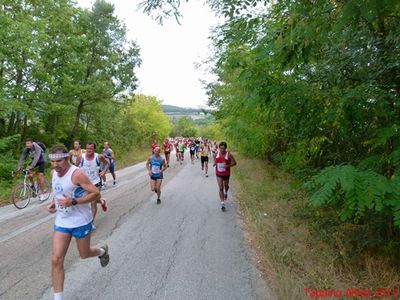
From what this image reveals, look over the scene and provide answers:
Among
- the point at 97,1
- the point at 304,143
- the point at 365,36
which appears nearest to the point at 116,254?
the point at 304,143

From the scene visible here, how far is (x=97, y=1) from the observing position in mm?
26219

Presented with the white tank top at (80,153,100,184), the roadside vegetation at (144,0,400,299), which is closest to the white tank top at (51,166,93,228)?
the roadside vegetation at (144,0,400,299)

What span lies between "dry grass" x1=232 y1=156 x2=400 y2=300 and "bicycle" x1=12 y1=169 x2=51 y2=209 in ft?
21.0

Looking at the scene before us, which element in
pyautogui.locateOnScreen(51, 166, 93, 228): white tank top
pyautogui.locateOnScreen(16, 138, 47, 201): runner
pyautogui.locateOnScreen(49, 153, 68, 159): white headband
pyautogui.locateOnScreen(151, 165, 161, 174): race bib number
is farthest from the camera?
pyautogui.locateOnScreen(16, 138, 47, 201): runner

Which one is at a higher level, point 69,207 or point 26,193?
point 69,207

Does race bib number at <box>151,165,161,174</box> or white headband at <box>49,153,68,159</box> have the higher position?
white headband at <box>49,153,68,159</box>

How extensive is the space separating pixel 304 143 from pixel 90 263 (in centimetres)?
403

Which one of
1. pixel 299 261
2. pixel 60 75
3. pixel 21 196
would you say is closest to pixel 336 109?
pixel 299 261

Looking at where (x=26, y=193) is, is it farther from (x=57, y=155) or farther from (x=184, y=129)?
(x=184, y=129)

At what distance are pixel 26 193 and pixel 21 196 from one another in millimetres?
Result: 279

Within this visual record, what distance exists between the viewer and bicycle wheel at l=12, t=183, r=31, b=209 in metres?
9.51

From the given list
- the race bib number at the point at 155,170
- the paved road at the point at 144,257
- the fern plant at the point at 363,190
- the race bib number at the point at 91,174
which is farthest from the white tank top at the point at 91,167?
the fern plant at the point at 363,190

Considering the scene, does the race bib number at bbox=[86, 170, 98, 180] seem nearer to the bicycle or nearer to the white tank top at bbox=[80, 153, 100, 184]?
the white tank top at bbox=[80, 153, 100, 184]

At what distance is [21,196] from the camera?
9914mm
